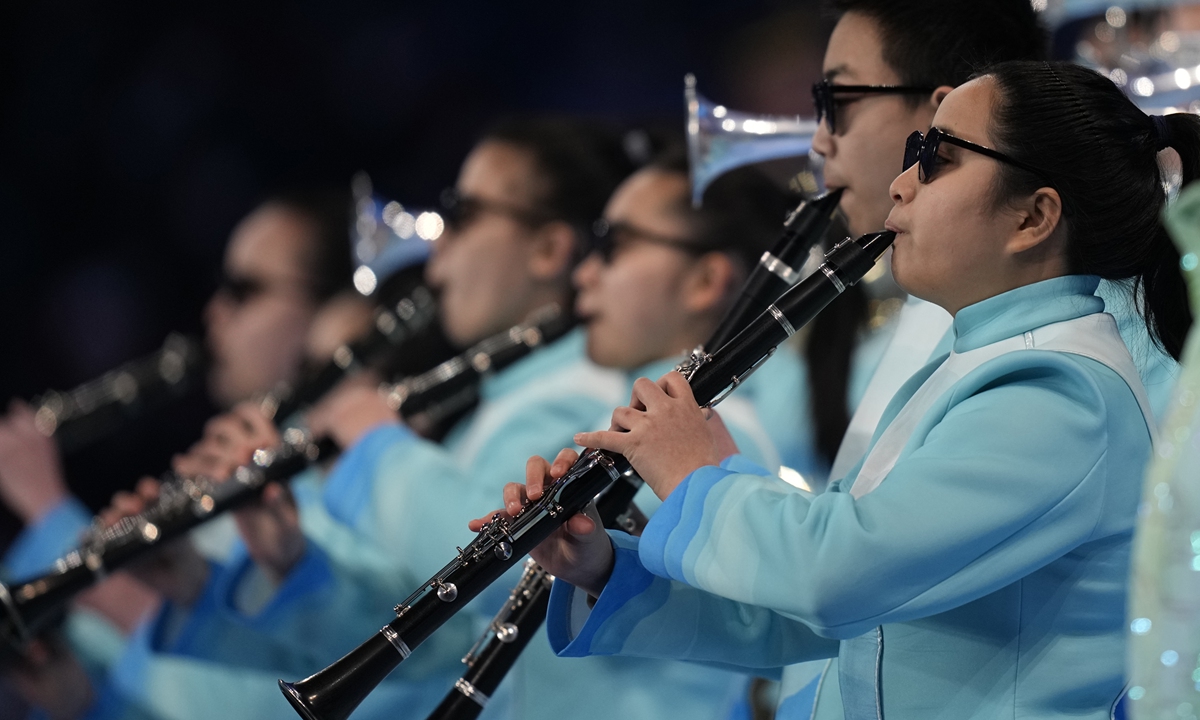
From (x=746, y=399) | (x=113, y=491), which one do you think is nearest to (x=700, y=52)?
(x=746, y=399)

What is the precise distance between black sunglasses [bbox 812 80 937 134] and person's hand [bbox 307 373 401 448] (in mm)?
1671

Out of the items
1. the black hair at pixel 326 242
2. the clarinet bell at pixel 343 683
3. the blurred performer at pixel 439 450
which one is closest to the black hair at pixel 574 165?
the blurred performer at pixel 439 450

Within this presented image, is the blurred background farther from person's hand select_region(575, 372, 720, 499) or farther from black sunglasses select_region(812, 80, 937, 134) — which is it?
person's hand select_region(575, 372, 720, 499)

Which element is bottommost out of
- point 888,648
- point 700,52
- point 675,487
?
point 888,648

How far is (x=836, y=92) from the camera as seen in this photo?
225cm

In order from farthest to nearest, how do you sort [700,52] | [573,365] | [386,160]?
[386,160], [700,52], [573,365]

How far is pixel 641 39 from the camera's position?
5.12 meters

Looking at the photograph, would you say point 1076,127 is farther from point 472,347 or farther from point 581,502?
point 472,347

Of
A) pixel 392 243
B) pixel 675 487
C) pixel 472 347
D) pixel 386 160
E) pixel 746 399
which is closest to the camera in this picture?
pixel 675 487

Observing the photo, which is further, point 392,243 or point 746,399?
point 392,243

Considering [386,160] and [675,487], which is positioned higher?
[386,160]

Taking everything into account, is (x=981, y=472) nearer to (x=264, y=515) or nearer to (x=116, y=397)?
(x=264, y=515)

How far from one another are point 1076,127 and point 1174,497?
26.6 inches

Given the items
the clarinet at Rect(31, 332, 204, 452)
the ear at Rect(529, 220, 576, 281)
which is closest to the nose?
the ear at Rect(529, 220, 576, 281)
